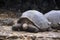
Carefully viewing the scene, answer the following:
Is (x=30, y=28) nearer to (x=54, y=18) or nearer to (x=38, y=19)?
(x=38, y=19)

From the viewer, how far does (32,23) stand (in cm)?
447

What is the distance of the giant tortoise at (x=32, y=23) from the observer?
14.6 feet

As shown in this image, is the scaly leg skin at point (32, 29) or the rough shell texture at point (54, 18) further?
the rough shell texture at point (54, 18)

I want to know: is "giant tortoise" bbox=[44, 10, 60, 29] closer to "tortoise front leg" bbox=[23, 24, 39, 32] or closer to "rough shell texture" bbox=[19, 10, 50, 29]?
"rough shell texture" bbox=[19, 10, 50, 29]

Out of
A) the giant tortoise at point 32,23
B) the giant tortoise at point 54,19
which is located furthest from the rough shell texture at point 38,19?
the giant tortoise at point 54,19

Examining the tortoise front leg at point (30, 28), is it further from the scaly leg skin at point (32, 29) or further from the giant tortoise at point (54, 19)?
the giant tortoise at point (54, 19)

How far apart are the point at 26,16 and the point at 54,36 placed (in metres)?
0.75

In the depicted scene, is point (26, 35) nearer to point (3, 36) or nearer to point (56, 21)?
point (3, 36)

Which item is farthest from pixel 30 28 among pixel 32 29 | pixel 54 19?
Answer: pixel 54 19

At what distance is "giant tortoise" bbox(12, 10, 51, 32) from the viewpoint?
14.6 feet

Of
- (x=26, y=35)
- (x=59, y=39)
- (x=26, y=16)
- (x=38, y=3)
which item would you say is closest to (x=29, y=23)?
(x=26, y=16)

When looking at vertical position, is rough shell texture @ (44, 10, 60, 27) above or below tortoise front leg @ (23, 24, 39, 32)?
above

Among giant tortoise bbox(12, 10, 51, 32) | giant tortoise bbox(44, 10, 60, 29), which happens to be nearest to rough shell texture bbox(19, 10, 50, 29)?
giant tortoise bbox(12, 10, 51, 32)

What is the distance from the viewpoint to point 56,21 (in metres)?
4.88
